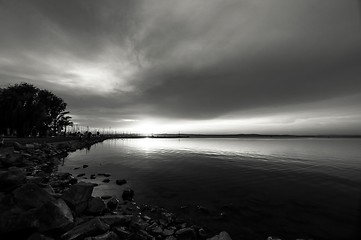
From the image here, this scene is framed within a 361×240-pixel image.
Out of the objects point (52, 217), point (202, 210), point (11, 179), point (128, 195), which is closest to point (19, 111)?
point (11, 179)

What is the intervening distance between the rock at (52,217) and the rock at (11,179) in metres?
6.79

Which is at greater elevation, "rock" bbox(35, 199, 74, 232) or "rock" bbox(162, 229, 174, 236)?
"rock" bbox(35, 199, 74, 232)

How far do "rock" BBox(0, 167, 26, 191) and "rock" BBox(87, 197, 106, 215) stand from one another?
6.34 meters

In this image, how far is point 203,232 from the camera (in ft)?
32.7

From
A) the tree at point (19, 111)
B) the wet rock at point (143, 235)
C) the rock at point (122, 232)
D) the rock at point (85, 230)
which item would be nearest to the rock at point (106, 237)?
the rock at point (85, 230)

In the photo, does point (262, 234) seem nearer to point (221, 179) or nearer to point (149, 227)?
point (149, 227)

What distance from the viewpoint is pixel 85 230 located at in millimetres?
7605

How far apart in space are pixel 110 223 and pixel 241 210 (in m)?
10.2

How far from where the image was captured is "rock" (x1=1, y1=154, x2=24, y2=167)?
2108 cm

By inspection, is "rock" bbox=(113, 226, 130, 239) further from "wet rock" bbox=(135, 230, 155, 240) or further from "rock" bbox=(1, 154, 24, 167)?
"rock" bbox=(1, 154, 24, 167)

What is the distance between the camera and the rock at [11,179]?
12031 mm

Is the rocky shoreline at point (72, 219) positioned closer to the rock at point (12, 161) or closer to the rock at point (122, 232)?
the rock at point (122, 232)

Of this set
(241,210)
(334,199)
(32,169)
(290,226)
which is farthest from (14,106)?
(334,199)

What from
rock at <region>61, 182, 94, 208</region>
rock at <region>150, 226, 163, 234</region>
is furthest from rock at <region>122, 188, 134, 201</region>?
rock at <region>150, 226, 163, 234</region>
